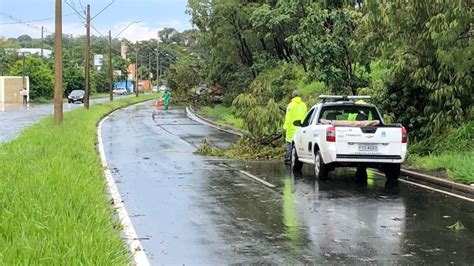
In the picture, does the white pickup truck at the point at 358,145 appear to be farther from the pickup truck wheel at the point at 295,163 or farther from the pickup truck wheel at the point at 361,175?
the pickup truck wheel at the point at 295,163

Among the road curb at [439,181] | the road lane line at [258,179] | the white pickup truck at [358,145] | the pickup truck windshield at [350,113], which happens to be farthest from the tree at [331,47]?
the road lane line at [258,179]

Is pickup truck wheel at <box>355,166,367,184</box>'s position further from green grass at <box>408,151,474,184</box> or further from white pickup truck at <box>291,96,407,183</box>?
green grass at <box>408,151,474,184</box>

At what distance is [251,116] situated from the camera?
755 inches

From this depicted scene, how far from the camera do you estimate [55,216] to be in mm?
7168

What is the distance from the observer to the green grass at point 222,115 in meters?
33.6

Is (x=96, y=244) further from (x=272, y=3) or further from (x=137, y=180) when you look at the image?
(x=272, y=3)

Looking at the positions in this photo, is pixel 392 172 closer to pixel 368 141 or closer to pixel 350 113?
pixel 368 141

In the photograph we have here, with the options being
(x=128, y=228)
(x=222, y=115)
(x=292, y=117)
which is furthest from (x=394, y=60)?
(x=222, y=115)

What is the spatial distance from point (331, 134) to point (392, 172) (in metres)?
1.66

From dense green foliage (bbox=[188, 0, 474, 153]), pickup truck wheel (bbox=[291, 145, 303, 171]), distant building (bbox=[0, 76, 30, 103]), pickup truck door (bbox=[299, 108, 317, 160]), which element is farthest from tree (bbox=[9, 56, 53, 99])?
pickup truck door (bbox=[299, 108, 317, 160])

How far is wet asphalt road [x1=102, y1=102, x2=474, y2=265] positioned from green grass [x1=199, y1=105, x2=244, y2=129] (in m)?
17.9

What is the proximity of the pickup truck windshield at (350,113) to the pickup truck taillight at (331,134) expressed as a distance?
1.25m

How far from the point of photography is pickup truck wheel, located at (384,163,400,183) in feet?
44.1

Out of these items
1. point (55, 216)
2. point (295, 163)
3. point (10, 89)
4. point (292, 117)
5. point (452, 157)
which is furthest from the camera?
point (10, 89)
